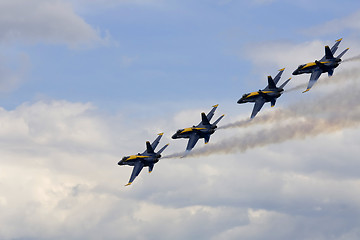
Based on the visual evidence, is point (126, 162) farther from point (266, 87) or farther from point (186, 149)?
point (266, 87)

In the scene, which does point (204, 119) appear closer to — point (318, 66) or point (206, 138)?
point (206, 138)

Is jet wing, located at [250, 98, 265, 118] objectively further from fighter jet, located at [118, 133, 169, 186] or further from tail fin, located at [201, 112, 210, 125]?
fighter jet, located at [118, 133, 169, 186]

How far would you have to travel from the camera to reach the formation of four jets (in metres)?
188

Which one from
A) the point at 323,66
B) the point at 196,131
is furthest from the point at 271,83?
the point at 196,131

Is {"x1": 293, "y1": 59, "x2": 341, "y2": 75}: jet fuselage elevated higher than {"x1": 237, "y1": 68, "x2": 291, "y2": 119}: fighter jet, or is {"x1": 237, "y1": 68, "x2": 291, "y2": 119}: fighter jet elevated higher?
{"x1": 293, "y1": 59, "x2": 341, "y2": 75}: jet fuselage

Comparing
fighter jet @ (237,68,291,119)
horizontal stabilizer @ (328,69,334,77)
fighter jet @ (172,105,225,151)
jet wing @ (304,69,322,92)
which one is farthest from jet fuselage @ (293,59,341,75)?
fighter jet @ (172,105,225,151)

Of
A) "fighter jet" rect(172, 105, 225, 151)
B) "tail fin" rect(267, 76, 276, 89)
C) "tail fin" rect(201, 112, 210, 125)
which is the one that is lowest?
"fighter jet" rect(172, 105, 225, 151)

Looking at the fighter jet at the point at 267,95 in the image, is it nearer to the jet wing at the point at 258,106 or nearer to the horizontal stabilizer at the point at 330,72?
the jet wing at the point at 258,106

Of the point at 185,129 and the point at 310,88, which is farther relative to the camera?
the point at 185,129

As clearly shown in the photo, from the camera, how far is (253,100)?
194m

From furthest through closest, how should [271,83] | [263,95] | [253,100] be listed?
[253,100] < [271,83] < [263,95]

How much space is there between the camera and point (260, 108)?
191500mm

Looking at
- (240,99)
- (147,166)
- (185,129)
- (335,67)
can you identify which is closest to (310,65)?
(335,67)

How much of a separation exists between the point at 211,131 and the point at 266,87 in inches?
701
